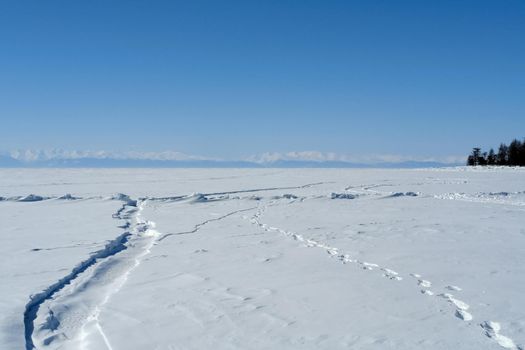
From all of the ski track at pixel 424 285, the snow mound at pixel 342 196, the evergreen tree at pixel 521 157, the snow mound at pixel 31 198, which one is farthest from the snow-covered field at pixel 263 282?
the evergreen tree at pixel 521 157

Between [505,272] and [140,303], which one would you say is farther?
[505,272]

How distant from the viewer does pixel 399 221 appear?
11.0 m

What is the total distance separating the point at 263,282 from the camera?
18.5ft

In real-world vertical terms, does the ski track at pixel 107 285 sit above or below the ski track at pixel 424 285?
below

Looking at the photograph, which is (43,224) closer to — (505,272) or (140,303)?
(140,303)

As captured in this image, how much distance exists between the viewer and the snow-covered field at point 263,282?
398cm

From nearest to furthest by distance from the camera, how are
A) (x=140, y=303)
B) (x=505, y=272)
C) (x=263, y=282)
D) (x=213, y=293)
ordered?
1. (x=140, y=303)
2. (x=213, y=293)
3. (x=263, y=282)
4. (x=505, y=272)

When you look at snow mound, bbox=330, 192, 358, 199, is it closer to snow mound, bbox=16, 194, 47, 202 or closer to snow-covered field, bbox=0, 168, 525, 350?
snow-covered field, bbox=0, 168, 525, 350

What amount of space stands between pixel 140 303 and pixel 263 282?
152cm

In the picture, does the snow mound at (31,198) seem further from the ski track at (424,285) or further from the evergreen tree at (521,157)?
the evergreen tree at (521,157)

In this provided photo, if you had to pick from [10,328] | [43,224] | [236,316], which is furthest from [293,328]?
[43,224]

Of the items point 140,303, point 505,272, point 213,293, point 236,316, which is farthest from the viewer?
point 505,272

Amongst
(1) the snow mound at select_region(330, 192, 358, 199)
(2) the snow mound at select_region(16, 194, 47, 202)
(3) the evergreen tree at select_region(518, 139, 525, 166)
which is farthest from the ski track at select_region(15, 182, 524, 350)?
(3) the evergreen tree at select_region(518, 139, 525, 166)

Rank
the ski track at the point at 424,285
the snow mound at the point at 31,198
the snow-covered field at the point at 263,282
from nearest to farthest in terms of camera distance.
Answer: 1. the ski track at the point at 424,285
2. the snow-covered field at the point at 263,282
3. the snow mound at the point at 31,198
